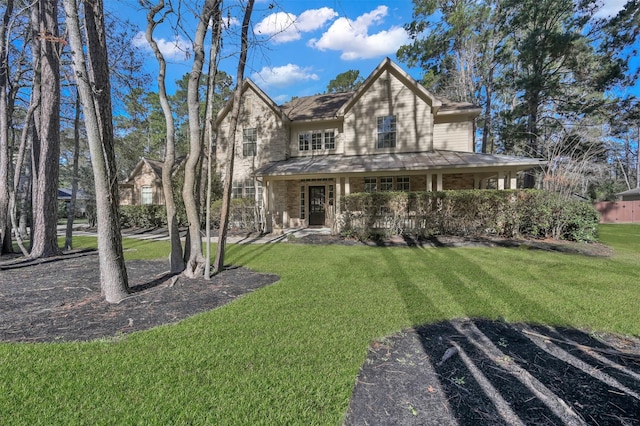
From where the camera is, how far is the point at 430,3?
64.2 feet

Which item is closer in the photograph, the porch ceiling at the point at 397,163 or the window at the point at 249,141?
the porch ceiling at the point at 397,163

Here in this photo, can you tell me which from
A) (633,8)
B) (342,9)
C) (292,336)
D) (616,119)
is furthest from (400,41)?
(292,336)

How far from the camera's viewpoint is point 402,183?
560 inches

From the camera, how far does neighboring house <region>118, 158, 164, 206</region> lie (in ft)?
67.7

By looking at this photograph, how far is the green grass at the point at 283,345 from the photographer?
1.98 meters

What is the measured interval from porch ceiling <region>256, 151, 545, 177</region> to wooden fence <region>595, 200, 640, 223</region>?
17601 millimetres

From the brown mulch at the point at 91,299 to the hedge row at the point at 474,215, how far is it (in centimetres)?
519

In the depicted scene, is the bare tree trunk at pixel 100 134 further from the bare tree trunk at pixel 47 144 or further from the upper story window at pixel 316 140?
the upper story window at pixel 316 140

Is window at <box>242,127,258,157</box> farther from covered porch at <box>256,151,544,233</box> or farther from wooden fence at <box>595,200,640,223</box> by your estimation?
wooden fence at <box>595,200,640,223</box>

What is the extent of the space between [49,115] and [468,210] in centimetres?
1200

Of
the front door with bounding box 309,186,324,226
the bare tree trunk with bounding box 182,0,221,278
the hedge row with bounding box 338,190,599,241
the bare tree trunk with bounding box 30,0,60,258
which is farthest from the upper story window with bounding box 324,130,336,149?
the bare tree trunk with bounding box 30,0,60,258

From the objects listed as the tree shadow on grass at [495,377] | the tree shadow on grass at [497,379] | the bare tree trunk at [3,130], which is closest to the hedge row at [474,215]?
the tree shadow on grass at [495,377]

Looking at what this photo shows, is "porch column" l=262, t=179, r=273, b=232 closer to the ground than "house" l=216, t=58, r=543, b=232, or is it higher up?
closer to the ground

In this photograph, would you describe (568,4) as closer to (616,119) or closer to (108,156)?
(616,119)
